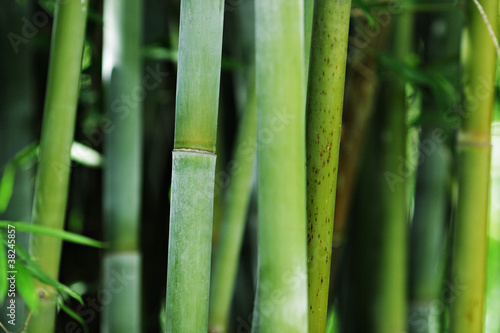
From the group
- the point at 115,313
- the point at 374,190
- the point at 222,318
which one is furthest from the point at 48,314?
the point at 374,190

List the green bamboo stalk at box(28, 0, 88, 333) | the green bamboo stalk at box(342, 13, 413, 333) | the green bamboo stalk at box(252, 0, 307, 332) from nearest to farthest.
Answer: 1. the green bamboo stalk at box(252, 0, 307, 332)
2. the green bamboo stalk at box(28, 0, 88, 333)
3. the green bamboo stalk at box(342, 13, 413, 333)

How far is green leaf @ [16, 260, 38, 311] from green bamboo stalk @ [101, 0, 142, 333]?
177 millimetres

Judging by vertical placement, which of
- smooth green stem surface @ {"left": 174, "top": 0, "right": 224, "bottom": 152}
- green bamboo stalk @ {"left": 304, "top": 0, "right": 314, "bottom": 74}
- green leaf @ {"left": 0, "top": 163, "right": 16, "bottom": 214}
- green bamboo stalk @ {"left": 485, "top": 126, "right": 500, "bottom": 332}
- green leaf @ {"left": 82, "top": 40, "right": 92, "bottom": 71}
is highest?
green leaf @ {"left": 82, "top": 40, "right": 92, "bottom": 71}

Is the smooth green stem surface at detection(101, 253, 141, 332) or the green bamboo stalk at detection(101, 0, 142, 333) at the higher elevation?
the green bamboo stalk at detection(101, 0, 142, 333)

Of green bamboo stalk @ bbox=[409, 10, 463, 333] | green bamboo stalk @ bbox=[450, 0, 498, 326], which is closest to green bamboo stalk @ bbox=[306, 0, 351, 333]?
green bamboo stalk @ bbox=[450, 0, 498, 326]

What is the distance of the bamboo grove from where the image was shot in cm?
35

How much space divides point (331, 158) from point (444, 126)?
18.8 inches

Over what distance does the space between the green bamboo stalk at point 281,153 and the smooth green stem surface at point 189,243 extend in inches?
2.0

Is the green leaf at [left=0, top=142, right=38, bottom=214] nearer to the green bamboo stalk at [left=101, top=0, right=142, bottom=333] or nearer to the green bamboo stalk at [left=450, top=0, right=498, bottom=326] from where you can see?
the green bamboo stalk at [left=101, top=0, right=142, bottom=333]

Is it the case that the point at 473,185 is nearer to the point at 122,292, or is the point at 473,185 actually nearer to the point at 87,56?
the point at 122,292

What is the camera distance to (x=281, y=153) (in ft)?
1.10

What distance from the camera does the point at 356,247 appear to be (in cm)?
89

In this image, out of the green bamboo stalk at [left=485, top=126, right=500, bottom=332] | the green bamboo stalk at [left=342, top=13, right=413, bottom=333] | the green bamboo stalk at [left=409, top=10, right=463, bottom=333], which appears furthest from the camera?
the green bamboo stalk at [left=485, top=126, right=500, bottom=332]

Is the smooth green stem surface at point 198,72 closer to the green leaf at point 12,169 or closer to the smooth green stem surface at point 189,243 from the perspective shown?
the smooth green stem surface at point 189,243
